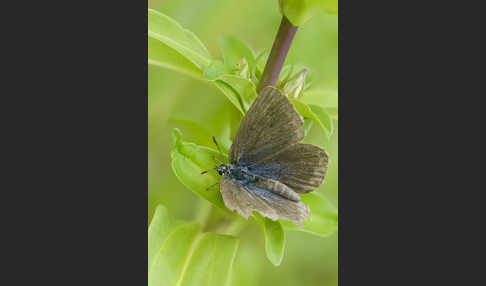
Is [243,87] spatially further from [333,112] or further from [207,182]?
[333,112]

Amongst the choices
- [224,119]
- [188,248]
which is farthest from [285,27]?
[188,248]

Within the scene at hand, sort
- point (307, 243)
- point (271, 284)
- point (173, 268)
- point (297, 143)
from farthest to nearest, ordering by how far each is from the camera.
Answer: point (307, 243)
point (271, 284)
point (173, 268)
point (297, 143)

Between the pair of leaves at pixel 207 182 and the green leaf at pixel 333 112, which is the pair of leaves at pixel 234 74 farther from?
the green leaf at pixel 333 112

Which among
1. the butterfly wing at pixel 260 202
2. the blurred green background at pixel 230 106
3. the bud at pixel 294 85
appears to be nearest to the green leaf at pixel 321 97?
the blurred green background at pixel 230 106

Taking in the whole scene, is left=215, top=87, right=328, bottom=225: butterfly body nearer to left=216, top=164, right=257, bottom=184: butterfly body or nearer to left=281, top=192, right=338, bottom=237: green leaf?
left=216, top=164, right=257, bottom=184: butterfly body

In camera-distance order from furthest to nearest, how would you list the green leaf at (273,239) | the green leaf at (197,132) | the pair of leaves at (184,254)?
the green leaf at (197,132), the pair of leaves at (184,254), the green leaf at (273,239)

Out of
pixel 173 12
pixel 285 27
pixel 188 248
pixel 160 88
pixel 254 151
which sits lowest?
pixel 188 248

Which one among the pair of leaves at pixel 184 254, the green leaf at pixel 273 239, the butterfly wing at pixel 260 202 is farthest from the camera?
the pair of leaves at pixel 184 254

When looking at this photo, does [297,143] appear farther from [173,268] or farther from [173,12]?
[173,12]
